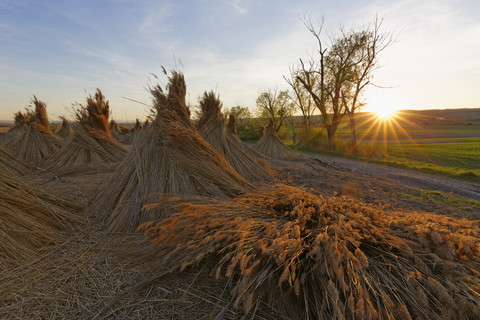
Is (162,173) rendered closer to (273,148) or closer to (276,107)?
(273,148)

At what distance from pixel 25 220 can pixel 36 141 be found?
847cm

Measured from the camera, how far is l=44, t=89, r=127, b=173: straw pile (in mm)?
6582

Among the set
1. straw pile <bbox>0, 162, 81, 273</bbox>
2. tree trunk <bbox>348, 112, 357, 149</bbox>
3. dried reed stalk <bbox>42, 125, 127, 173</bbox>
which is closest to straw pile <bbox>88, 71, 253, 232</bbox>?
straw pile <bbox>0, 162, 81, 273</bbox>

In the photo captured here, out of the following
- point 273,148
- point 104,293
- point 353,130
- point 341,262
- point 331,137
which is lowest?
point 331,137

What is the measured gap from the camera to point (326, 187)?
18.9 feet

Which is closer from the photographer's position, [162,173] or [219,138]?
[162,173]

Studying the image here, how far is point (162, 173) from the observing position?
2.91m

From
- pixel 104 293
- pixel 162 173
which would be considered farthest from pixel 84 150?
pixel 104 293

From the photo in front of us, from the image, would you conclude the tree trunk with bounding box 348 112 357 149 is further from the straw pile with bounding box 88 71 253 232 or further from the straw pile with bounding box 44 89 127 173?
the straw pile with bounding box 88 71 253 232

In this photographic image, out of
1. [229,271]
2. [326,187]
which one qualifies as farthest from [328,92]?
[229,271]

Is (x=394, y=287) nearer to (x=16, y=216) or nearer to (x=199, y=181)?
(x=199, y=181)

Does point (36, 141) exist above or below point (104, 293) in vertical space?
above

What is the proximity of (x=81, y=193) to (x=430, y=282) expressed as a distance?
14.3ft

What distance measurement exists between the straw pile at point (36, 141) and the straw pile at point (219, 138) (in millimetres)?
6209
